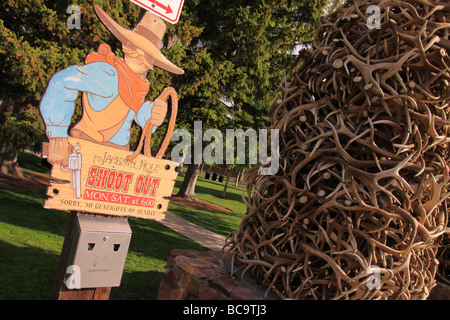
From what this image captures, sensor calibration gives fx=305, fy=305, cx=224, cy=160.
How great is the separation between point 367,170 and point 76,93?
2.35m

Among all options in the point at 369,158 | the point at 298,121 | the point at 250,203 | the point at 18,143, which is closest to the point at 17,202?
the point at 18,143

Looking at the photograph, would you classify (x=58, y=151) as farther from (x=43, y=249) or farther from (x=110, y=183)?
(x=43, y=249)

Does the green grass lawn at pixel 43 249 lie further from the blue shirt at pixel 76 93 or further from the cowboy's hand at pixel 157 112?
the cowboy's hand at pixel 157 112

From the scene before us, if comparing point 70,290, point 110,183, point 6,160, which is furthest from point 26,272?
point 6,160

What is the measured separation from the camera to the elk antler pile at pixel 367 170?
7.10 ft

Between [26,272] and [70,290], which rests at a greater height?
[70,290]

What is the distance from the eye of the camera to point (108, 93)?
254 cm

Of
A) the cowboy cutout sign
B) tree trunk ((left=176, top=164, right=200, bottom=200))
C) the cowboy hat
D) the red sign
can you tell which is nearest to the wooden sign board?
the cowboy cutout sign

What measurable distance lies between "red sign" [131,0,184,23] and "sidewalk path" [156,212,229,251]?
18.0 feet

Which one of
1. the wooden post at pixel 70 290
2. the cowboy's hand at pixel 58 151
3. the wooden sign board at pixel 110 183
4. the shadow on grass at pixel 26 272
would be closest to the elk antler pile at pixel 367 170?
the wooden sign board at pixel 110 183

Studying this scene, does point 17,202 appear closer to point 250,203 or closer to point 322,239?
point 250,203

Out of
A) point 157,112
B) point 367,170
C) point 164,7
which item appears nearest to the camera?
point 367,170

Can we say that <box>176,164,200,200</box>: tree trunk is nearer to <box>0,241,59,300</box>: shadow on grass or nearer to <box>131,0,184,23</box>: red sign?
<box>0,241,59,300</box>: shadow on grass

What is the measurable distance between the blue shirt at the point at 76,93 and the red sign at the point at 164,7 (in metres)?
0.61
